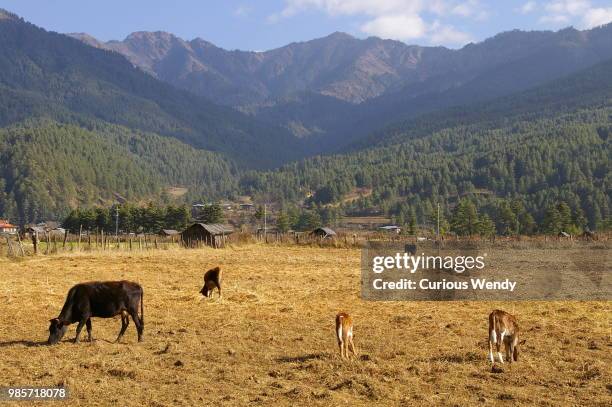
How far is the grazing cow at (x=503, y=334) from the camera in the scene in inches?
517

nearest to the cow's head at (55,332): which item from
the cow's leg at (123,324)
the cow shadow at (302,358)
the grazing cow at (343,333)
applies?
the cow's leg at (123,324)

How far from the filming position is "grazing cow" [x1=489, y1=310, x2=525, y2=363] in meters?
13.1

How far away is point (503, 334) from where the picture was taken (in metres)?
13.2

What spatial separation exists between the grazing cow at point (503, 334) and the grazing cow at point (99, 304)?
917cm

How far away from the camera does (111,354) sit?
14.2 meters

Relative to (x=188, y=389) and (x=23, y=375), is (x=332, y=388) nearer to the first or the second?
(x=188, y=389)

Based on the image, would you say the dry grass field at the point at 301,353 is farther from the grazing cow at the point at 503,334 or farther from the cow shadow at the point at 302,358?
the grazing cow at the point at 503,334

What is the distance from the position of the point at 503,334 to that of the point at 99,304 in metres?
10.7

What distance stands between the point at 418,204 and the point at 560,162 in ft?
165

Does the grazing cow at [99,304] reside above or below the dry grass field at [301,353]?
above

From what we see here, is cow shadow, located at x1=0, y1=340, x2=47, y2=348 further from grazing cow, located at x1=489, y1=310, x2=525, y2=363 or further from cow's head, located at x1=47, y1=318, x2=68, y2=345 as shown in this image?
grazing cow, located at x1=489, y1=310, x2=525, y2=363

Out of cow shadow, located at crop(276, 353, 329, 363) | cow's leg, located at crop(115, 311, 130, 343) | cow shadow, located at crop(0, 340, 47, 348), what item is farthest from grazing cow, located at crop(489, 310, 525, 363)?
cow shadow, located at crop(0, 340, 47, 348)

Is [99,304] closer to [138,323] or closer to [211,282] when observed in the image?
[138,323]

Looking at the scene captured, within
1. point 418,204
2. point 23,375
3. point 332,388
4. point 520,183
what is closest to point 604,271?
point 332,388
